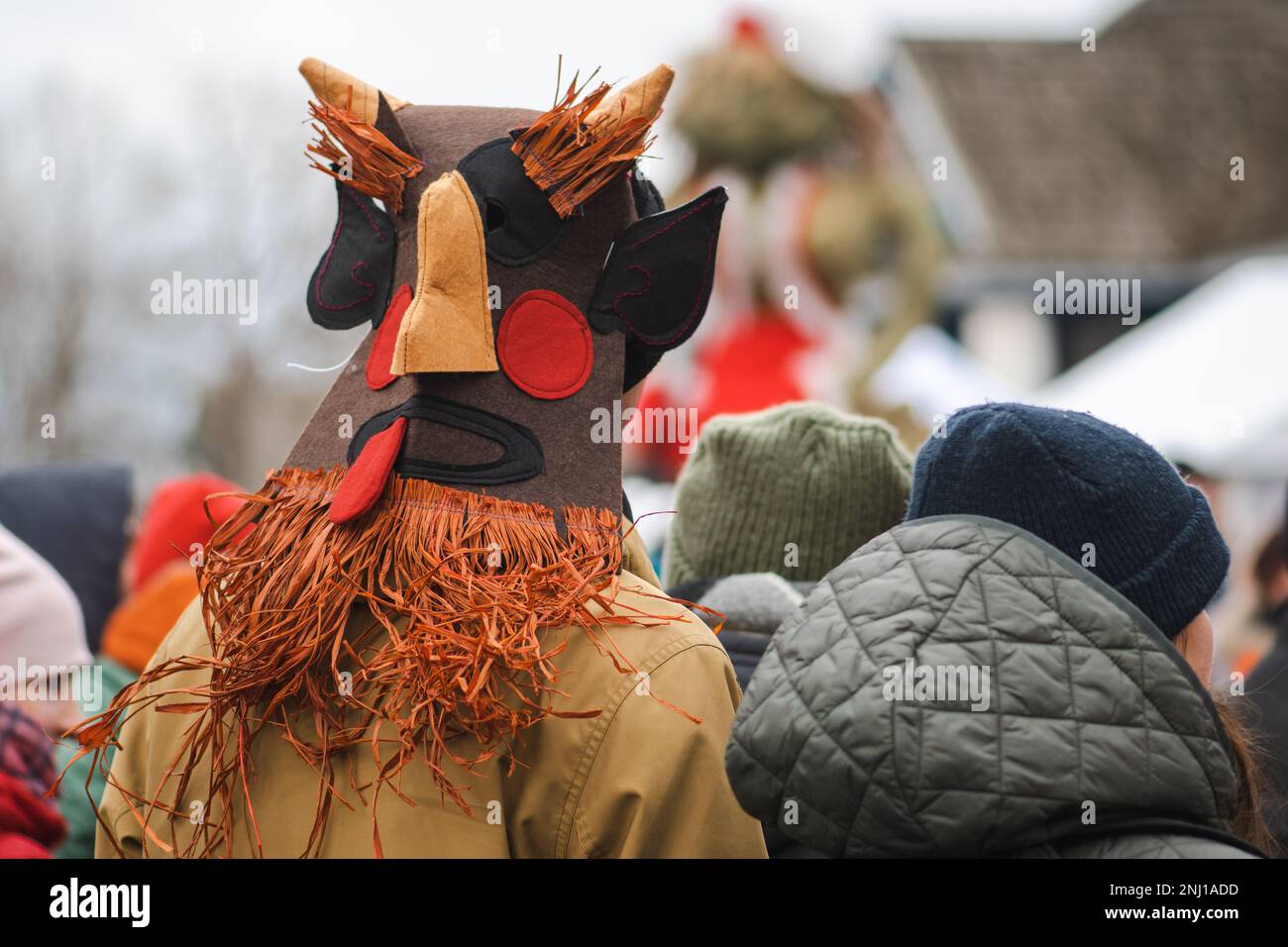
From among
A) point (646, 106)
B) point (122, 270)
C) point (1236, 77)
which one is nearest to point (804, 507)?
point (646, 106)

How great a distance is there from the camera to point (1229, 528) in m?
5.42

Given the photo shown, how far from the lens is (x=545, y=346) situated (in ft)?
5.42

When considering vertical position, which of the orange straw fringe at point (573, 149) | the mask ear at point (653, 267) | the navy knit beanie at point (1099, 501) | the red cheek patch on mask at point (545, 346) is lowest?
the navy knit beanie at point (1099, 501)

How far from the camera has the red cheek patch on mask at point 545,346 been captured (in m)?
1.63

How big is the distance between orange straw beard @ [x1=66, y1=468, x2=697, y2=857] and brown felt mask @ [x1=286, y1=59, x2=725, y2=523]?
5 cm

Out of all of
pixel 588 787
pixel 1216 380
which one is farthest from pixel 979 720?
pixel 1216 380

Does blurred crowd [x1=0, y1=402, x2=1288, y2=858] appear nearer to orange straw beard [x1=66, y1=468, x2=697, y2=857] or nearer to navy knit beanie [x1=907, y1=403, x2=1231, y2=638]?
navy knit beanie [x1=907, y1=403, x2=1231, y2=638]

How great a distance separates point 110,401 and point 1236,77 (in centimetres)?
1514

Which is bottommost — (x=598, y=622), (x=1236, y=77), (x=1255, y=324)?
(x=598, y=622)

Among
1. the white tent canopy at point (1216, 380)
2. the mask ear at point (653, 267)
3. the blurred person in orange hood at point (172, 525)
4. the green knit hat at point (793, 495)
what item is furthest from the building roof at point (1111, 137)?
the mask ear at point (653, 267)

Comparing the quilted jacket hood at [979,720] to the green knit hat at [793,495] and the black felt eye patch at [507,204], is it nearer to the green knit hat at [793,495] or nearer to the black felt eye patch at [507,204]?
the black felt eye patch at [507,204]

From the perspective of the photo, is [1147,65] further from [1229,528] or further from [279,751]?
[279,751]

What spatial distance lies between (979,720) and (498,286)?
804 millimetres

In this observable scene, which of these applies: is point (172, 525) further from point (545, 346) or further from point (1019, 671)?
point (1019, 671)
